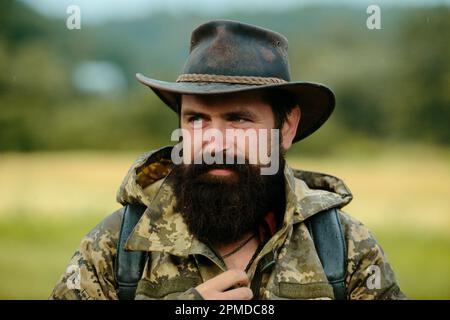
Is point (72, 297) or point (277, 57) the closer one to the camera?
point (72, 297)

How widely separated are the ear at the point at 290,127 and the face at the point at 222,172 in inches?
7.9

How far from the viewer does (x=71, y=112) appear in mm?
45031

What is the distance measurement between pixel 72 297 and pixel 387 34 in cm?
4860

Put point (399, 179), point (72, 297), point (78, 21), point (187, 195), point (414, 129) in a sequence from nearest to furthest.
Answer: point (72, 297), point (187, 195), point (78, 21), point (399, 179), point (414, 129)

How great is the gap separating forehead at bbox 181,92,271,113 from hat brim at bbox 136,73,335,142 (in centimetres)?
7

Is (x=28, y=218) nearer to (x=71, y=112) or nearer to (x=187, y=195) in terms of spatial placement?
(x=71, y=112)

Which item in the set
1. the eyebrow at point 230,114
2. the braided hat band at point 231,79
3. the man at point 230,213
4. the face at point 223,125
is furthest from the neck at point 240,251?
the braided hat band at point 231,79

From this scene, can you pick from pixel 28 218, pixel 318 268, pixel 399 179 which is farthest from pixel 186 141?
pixel 399 179

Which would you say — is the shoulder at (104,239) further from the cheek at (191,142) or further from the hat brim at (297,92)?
the hat brim at (297,92)

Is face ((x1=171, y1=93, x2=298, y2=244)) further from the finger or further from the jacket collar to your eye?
the finger

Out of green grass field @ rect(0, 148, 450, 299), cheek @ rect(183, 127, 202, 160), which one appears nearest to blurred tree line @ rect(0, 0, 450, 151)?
green grass field @ rect(0, 148, 450, 299)

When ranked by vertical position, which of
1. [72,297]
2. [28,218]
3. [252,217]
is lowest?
[28,218]

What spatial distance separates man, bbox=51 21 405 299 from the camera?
12.4 ft

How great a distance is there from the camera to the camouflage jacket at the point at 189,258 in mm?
3768
